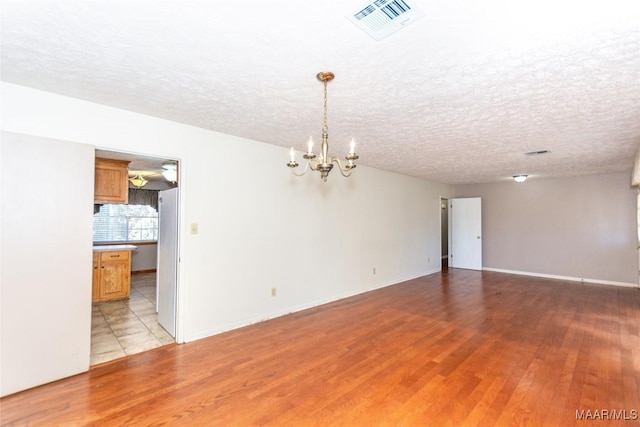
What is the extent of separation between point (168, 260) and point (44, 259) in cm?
130

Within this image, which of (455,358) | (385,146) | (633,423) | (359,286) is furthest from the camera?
(359,286)

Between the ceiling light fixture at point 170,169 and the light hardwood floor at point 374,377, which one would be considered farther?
the ceiling light fixture at point 170,169

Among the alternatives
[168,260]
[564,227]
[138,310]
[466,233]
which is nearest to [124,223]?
[138,310]

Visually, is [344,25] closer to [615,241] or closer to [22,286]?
[22,286]

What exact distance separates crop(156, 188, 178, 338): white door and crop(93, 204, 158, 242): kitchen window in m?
4.31

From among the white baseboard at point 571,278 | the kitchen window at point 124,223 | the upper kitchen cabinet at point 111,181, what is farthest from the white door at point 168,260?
the white baseboard at point 571,278

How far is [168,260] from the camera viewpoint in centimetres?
368

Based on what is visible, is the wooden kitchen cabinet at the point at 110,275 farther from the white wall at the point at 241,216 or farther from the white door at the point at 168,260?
the white wall at the point at 241,216

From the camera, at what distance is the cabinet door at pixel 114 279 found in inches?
201

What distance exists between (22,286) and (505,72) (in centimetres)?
406

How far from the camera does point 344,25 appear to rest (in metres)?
1.61

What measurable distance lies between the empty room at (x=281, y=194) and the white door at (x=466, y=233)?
9.56 ft

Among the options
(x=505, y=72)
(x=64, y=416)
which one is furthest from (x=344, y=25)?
(x=64, y=416)

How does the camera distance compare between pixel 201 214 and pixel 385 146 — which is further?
pixel 385 146
